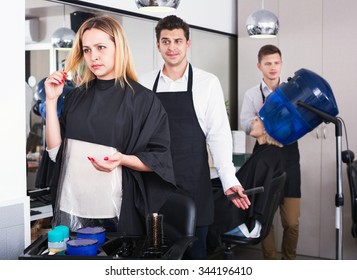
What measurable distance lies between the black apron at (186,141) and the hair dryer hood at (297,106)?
606mm

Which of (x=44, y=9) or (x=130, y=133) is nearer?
(x=130, y=133)

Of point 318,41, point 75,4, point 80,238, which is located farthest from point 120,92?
point 318,41

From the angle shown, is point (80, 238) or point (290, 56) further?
point (290, 56)

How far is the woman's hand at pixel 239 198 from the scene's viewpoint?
8.64 feet

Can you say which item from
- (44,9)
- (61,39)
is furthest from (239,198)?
(44,9)

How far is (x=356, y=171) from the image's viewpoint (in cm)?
386

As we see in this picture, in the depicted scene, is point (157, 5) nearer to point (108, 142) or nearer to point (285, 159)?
point (108, 142)

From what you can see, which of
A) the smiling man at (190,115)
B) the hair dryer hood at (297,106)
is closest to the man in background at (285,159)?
the hair dryer hood at (297,106)

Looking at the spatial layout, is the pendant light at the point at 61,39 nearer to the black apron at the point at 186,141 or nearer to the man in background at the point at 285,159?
the black apron at the point at 186,141

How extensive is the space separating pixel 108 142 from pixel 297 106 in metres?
1.56

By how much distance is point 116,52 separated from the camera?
6.40ft
